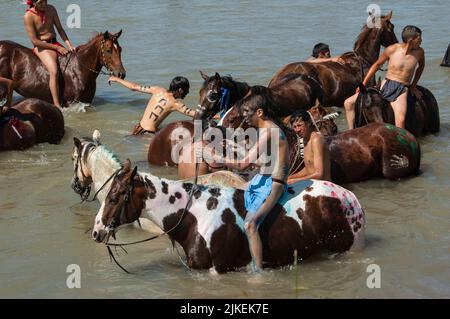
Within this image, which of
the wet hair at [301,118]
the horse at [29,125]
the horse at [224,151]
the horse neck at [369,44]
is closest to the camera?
the wet hair at [301,118]

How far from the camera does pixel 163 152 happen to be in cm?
1085

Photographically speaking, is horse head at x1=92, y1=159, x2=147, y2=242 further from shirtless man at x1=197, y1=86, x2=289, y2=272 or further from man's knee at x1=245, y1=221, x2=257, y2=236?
man's knee at x1=245, y1=221, x2=257, y2=236

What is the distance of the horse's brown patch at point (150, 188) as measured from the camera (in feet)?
24.1

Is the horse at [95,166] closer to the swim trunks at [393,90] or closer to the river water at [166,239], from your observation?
the river water at [166,239]

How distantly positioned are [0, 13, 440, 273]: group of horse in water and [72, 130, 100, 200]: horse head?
0.04 feet

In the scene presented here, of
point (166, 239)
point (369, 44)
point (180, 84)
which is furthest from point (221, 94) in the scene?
point (369, 44)

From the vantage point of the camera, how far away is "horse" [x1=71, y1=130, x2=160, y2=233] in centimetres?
858

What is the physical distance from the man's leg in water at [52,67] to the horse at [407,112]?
16.3 ft

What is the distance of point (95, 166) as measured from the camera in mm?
8688

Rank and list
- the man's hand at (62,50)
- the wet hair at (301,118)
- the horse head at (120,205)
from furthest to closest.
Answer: the man's hand at (62,50) < the wet hair at (301,118) < the horse head at (120,205)

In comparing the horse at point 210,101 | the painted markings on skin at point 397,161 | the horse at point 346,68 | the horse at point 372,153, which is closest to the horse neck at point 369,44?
the horse at point 346,68

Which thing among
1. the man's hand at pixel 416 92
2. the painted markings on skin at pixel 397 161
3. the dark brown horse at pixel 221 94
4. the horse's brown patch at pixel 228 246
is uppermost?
the dark brown horse at pixel 221 94

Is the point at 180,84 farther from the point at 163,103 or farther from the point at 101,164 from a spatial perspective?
the point at 101,164
